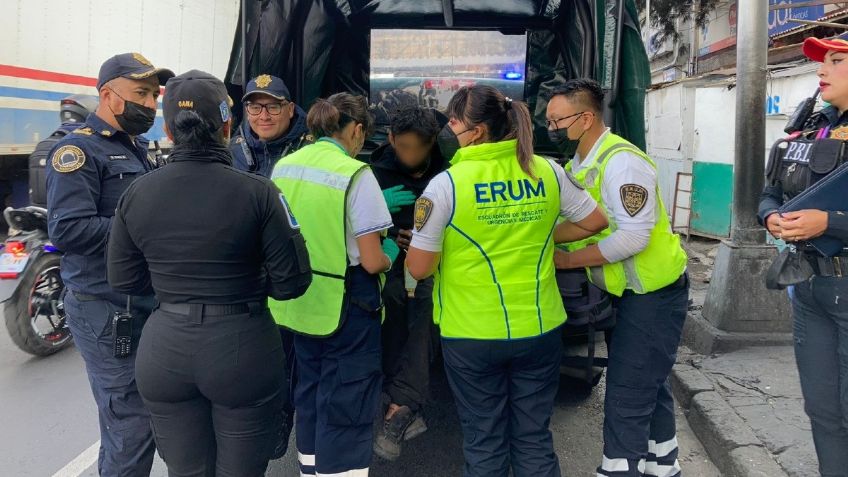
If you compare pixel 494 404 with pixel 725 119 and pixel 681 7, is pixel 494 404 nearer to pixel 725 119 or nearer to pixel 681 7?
pixel 725 119

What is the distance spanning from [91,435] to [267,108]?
216 centimetres

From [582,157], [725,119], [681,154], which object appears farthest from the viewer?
[681,154]

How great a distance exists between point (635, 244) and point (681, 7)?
1793 cm

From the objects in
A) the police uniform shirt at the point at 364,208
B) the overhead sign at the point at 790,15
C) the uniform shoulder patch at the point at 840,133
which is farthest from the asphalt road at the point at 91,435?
the overhead sign at the point at 790,15

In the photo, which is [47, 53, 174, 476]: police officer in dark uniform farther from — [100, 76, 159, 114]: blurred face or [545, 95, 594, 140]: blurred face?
[545, 95, 594, 140]: blurred face

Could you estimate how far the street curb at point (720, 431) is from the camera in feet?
9.74

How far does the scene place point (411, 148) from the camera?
3.08m

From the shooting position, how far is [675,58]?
69.7 ft

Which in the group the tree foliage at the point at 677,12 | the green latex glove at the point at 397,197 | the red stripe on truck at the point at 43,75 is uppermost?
the tree foliage at the point at 677,12

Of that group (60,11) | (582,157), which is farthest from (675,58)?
(582,157)

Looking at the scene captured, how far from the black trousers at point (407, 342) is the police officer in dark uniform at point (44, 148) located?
7.61 feet

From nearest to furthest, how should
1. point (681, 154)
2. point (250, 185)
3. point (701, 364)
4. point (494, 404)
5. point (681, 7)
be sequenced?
point (250, 185), point (494, 404), point (701, 364), point (681, 154), point (681, 7)

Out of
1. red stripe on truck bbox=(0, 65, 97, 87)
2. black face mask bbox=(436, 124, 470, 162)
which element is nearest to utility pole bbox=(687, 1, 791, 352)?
black face mask bbox=(436, 124, 470, 162)

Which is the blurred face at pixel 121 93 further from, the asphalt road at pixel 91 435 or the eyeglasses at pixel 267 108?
the asphalt road at pixel 91 435
